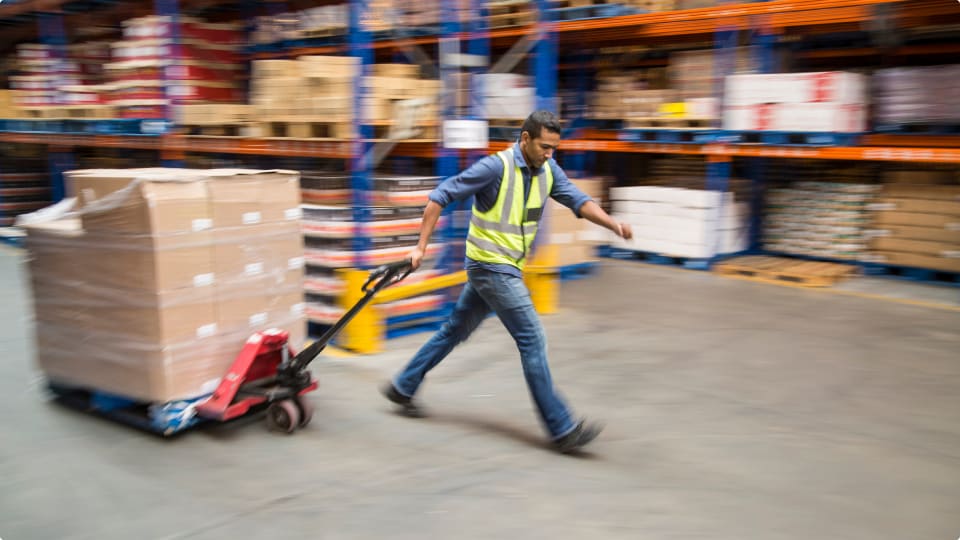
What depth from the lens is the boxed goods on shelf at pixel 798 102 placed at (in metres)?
8.11

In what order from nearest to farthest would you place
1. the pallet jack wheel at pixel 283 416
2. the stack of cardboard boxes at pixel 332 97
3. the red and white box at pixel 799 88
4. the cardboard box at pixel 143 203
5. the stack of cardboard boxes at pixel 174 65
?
the cardboard box at pixel 143 203
the pallet jack wheel at pixel 283 416
the stack of cardboard boxes at pixel 332 97
the red and white box at pixel 799 88
the stack of cardboard boxes at pixel 174 65

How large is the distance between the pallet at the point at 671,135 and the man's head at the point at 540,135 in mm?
5957

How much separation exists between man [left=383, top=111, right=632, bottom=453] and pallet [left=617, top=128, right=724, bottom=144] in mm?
5727

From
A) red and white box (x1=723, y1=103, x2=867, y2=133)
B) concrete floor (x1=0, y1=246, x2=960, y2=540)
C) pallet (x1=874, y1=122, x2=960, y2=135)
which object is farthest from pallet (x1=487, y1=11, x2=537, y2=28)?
concrete floor (x1=0, y1=246, x2=960, y2=540)

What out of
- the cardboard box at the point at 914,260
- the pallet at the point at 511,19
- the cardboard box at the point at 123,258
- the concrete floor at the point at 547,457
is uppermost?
the pallet at the point at 511,19

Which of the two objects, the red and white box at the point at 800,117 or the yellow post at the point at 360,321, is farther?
the red and white box at the point at 800,117

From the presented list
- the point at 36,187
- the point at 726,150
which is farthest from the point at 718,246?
the point at 36,187

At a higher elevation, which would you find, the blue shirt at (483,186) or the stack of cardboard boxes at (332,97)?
the stack of cardboard boxes at (332,97)

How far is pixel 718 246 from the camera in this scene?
9438mm

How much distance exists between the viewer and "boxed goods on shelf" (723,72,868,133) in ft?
26.6

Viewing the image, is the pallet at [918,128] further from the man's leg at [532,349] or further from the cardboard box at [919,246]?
the man's leg at [532,349]

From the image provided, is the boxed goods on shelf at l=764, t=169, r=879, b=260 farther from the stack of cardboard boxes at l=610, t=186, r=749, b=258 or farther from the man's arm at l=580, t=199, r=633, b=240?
the man's arm at l=580, t=199, r=633, b=240

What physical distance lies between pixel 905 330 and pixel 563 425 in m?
4.30

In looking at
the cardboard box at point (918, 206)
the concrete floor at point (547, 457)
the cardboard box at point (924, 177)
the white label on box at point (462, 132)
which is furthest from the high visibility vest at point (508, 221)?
the cardboard box at point (924, 177)
